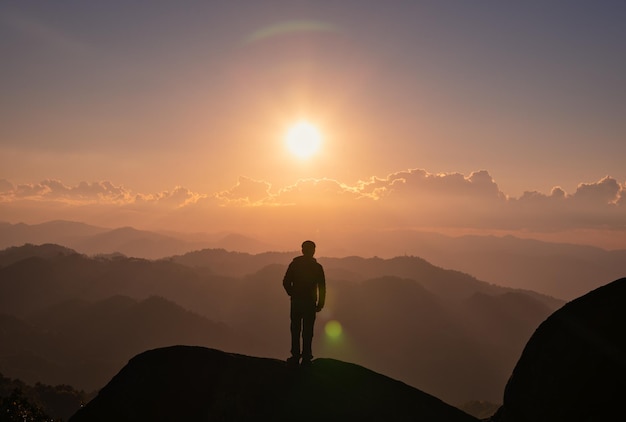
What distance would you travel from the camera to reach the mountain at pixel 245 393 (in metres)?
11.2

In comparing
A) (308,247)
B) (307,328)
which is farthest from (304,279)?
(307,328)

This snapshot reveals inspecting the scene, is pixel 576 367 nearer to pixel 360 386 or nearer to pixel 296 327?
pixel 360 386

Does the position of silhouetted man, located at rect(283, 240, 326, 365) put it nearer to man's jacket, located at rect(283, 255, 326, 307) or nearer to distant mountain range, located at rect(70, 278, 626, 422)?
man's jacket, located at rect(283, 255, 326, 307)

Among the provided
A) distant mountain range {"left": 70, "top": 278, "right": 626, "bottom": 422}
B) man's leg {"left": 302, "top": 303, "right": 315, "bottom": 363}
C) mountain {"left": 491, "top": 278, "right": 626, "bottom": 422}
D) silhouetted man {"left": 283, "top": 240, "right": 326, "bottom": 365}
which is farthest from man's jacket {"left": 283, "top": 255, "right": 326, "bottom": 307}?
mountain {"left": 491, "top": 278, "right": 626, "bottom": 422}

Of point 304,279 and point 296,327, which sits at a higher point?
point 304,279

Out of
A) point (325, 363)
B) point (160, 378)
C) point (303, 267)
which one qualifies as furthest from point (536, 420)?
point (160, 378)

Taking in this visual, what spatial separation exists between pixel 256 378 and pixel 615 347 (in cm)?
838

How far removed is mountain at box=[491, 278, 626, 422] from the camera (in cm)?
923

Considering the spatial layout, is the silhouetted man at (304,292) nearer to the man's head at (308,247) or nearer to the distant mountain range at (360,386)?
the man's head at (308,247)

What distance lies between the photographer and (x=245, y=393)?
37.8ft

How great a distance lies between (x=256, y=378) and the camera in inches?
472

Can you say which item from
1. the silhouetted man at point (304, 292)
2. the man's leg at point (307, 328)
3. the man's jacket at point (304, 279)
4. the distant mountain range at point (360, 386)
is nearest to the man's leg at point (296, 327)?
the silhouetted man at point (304, 292)

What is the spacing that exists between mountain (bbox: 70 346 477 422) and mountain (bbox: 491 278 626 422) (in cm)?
239

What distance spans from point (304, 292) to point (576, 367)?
22.1 ft
